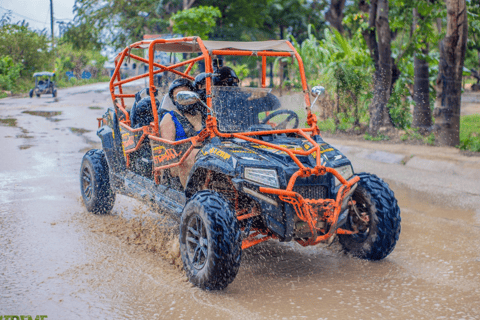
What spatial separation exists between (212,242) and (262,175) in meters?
0.63

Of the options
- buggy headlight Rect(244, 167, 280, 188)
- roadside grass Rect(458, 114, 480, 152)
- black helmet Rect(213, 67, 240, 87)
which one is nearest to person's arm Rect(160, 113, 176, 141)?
black helmet Rect(213, 67, 240, 87)

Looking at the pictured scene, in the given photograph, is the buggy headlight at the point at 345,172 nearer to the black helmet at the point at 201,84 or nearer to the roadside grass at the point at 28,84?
the black helmet at the point at 201,84

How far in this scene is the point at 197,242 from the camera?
13.1 ft

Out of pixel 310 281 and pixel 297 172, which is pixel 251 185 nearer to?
pixel 297 172

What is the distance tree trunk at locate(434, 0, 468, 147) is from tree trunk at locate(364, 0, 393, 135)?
5.13 ft

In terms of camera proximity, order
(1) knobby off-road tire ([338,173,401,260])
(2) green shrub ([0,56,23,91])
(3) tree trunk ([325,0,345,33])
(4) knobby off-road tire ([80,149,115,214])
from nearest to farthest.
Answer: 1. (1) knobby off-road tire ([338,173,401,260])
2. (4) knobby off-road tire ([80,149,115,214])
3. (3) tree trunk ([325,0,345,33])
4. (2) green shrub ([0,56,23,91])

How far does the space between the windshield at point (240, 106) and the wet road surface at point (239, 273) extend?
1262 millimetres

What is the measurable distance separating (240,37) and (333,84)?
13168 mm

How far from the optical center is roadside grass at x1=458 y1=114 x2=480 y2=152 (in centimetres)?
954

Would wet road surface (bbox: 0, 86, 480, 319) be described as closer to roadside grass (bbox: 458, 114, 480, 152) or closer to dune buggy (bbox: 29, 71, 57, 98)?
roadside grass (bbox: 458, 114, 480, 152)

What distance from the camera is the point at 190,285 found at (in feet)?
13.3

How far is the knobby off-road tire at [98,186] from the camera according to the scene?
618 centimetres

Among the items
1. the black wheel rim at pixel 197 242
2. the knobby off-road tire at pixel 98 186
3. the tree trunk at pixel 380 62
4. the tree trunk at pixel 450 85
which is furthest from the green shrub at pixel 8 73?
the black wheel rim at pixel 197 242

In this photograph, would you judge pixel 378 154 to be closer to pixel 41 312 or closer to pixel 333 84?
pixel 333 84
